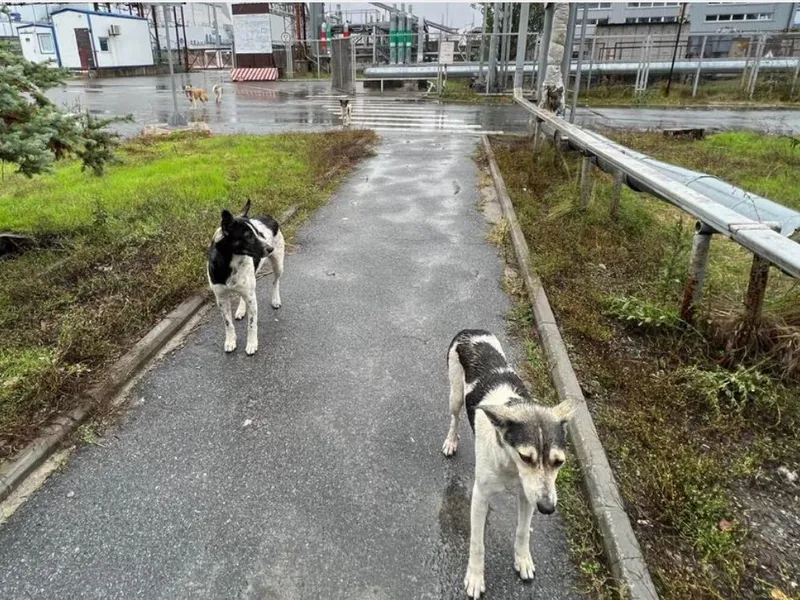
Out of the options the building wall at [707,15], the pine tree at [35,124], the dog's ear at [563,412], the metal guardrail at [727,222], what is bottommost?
the dog's ear at [563,412]

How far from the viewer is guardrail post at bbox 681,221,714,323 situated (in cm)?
400

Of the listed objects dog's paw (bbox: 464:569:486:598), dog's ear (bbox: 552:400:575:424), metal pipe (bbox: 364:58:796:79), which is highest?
metal pipe (bbox: 364:58:796:79)

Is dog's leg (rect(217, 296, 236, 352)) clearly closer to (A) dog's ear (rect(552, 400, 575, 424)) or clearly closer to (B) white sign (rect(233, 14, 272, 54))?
(A) dog's ear (rect(552, 400, 575, 424))

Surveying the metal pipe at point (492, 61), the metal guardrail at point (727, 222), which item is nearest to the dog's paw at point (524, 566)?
the metal guardrail at point (727, 222)

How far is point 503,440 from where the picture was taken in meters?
2.20

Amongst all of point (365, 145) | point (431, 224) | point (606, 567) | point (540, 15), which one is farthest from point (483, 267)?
point (540, 15)

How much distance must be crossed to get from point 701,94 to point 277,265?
25881mm

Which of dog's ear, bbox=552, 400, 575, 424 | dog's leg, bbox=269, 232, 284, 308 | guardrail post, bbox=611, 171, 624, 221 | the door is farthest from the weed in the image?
the door

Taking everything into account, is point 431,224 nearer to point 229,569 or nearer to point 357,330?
point 357,330

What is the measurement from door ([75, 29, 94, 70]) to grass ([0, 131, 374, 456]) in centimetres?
3580

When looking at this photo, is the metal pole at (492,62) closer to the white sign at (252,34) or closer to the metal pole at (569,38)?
the metal pole at (569,38)

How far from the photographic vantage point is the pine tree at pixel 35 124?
498 centimetres

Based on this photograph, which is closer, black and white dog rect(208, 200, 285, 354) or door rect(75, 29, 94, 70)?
black and white dog rect(208, 200, 285, 354)

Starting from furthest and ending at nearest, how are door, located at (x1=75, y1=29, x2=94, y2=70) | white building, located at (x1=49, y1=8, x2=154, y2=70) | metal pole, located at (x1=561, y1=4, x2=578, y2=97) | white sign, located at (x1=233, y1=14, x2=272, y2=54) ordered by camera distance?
door, located at (x1=75, y1=29, x2=94, y2=70) → white building, located at (x1=49, y1=8, x2=154, y2=70) → white sign, located at (x1=233, y1=14, x2=272, y2=54) → metal pole, located at (x1=561, y1=4, x2=578, y2=97)
